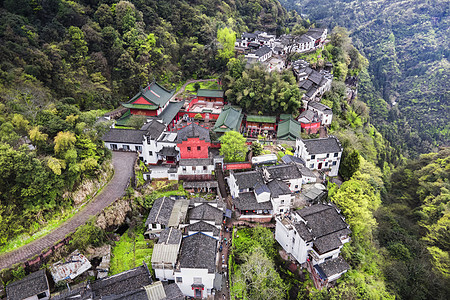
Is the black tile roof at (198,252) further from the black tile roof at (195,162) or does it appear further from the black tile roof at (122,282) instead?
the black tile roof at (195,162)

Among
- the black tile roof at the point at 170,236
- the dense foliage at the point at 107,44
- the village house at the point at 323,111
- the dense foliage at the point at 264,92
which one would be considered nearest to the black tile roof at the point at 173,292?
the black tile roof at the point at 170,236

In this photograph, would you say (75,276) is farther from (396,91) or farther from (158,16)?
(396,91)

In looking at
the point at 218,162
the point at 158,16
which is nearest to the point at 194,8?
the point at 158,16

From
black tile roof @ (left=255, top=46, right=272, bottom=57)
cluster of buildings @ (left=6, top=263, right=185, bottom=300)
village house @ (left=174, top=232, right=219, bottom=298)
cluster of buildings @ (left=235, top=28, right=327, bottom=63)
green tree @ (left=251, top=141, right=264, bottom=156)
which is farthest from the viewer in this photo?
cluster of buildings @ (left=235, top=28, right=327, bottom=63)

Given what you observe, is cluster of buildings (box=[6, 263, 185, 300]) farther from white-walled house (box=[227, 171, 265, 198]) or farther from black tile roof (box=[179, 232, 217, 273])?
white-walled house (box=[227, 171, 265, 198])

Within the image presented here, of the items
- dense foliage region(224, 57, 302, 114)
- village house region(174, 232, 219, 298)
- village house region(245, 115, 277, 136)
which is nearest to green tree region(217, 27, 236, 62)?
dense foliage region(224, 57, 302, 114)

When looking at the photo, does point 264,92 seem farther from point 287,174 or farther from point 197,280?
point 197,280
